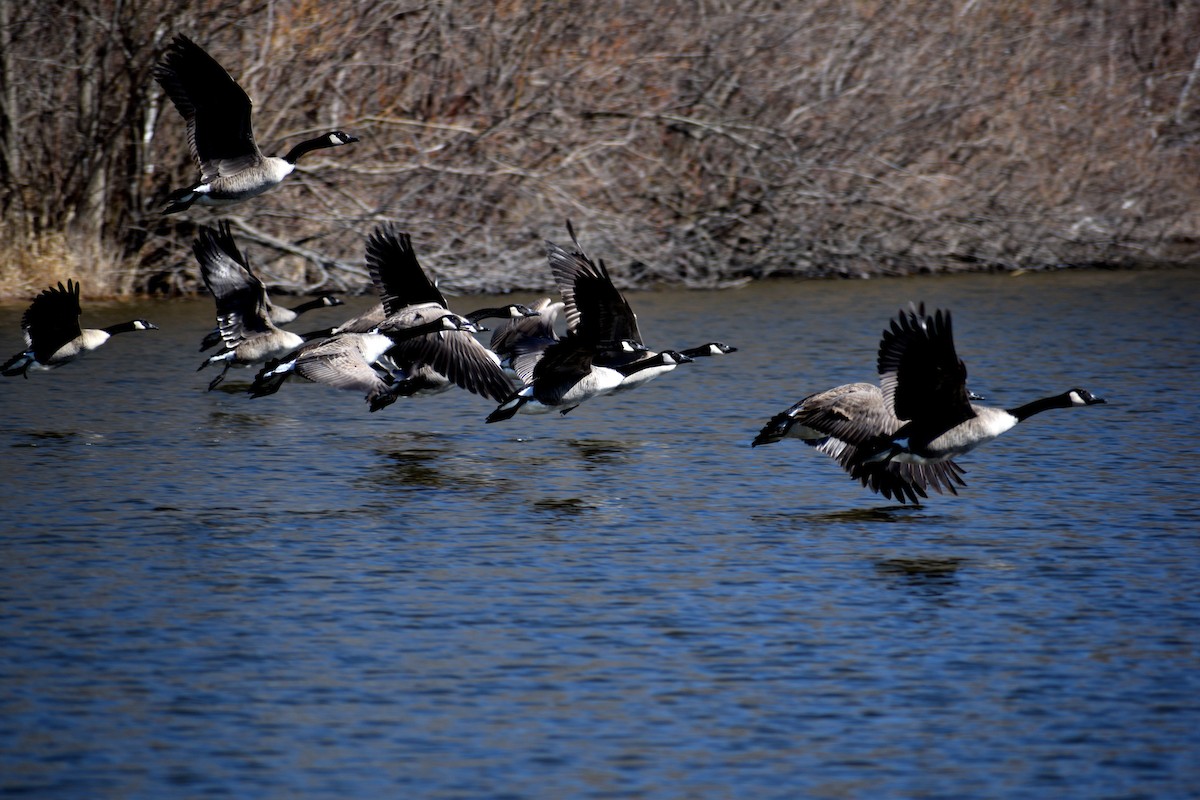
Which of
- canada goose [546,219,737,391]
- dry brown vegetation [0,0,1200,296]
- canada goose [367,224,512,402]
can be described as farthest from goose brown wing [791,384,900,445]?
dry brown vegetation [0,0,1200,296]

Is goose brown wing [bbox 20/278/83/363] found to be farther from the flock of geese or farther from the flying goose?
the flying goose

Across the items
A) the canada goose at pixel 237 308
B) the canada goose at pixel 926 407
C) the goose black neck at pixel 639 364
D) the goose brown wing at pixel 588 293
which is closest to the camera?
the canada goose at pixel 926 407

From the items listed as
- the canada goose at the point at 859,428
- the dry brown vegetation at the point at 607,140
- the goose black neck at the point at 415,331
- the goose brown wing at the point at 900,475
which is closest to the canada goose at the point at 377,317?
the goose black neck at the point at 415,331

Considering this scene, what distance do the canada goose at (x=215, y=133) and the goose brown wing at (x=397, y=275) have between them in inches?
37.6

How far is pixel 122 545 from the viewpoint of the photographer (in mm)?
8594

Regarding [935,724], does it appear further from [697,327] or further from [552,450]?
[697,327]

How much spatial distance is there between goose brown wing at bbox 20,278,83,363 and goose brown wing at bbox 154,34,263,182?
1.48 m

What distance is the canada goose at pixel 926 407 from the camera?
8352mm

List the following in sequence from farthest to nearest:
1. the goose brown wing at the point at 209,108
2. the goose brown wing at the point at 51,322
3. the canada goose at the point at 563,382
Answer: the goose brown wing at the point at 209,108 < the goose brown wing at the point at 51,322 < the canada goose at the point at 563,382

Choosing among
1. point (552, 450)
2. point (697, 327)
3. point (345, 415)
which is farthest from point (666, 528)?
point (697, 327)

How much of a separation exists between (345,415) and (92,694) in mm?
7174

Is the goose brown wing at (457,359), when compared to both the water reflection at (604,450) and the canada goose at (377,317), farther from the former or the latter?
the water reflection at (604,450)

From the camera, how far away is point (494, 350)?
1355cm

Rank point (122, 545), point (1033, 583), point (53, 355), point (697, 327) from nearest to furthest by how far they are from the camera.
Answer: point (1033, 583)
point (122, 545)
point (53, 355)
point (697, 327)
